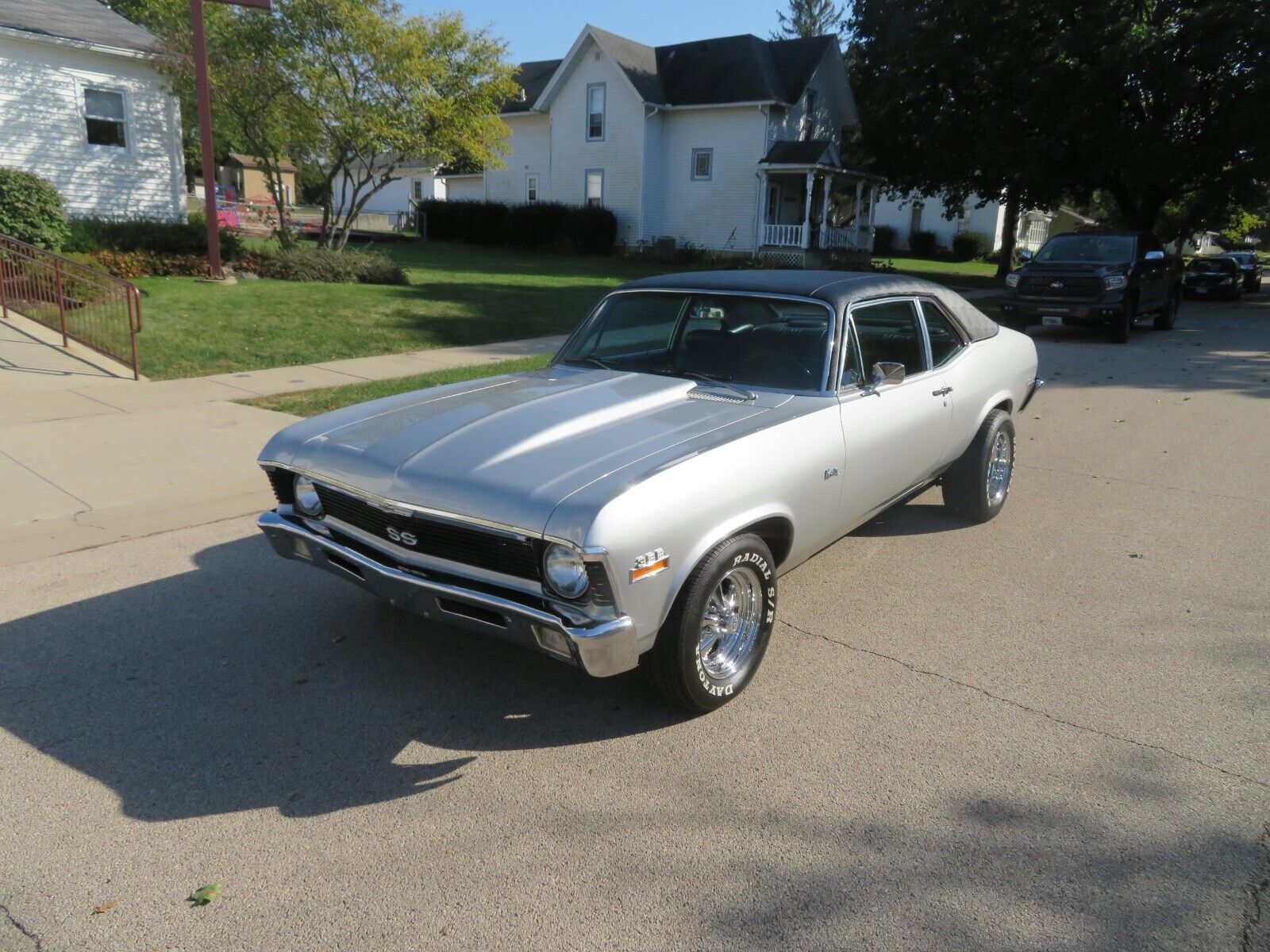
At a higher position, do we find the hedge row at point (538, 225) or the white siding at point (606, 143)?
the white siding at point (606, 143)

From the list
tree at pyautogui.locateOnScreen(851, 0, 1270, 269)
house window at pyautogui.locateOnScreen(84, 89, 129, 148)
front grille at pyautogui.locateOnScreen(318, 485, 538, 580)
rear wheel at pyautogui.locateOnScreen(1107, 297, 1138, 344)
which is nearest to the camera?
front grille at pyautogui.locateOnScreen(318, 485, 538, 580)

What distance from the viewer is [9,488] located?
21.4ft

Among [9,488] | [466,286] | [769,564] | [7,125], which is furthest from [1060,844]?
Result: [7,125]

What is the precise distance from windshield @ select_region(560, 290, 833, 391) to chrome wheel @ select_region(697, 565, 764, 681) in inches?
44.8

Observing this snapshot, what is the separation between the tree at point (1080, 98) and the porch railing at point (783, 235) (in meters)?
3.81

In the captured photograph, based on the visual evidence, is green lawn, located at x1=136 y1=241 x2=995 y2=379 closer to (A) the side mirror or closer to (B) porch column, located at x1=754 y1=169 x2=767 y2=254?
(A) the side mirror

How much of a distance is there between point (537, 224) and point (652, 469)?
3251 centimetres

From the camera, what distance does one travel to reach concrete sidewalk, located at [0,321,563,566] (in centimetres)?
608

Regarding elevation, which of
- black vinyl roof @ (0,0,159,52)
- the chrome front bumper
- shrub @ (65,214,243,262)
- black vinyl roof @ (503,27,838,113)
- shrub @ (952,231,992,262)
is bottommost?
the chrome front bumper

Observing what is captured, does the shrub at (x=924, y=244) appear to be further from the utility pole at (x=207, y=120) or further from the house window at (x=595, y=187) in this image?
the utility pole at (x=207, y=120)

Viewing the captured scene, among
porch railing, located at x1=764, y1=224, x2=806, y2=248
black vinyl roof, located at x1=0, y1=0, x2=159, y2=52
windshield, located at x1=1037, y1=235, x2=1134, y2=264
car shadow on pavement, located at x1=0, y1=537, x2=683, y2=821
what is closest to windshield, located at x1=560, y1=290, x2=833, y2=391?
car shadow on pavement, located at x1=0, y1=537, x2=683, y2=821

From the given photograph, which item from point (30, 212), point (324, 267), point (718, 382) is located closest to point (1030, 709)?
point (718, 382)

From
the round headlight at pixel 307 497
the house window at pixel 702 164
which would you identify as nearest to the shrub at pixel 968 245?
the house window at pixel 702 164

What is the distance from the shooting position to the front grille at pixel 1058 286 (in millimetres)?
15469
